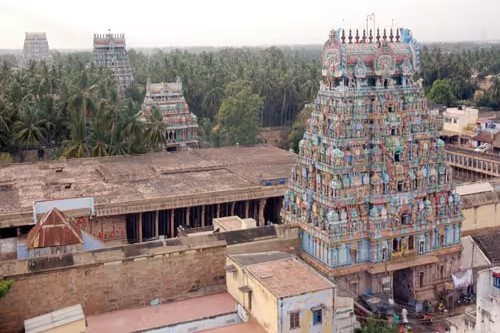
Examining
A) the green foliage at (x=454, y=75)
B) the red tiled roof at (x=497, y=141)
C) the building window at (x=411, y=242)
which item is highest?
the green foliage at (x=454, y=75)

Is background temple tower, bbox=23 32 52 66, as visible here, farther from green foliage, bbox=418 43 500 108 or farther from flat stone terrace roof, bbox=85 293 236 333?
flat stone terrace roof, bbox=85 293 236 333

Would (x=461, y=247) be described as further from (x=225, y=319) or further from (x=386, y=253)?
(x=225, y=319)

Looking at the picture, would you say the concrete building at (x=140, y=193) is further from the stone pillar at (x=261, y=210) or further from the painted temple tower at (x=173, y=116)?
the painted temple tower at (x=173, y=116)

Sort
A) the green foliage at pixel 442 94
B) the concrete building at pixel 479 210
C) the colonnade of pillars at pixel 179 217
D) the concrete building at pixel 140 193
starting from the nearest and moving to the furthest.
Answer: the concrete building at pixel 479 210 → the concrete building at pixel 140 193 → the colonnade of pillars at pixel 179 217 → the green foliage at pixel 442 94

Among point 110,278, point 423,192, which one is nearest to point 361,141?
point 423,192

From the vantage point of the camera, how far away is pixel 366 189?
860 inches

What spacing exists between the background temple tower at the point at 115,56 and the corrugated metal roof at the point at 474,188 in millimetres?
44084

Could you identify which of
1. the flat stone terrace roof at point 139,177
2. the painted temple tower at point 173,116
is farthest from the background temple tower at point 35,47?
the flat stone terrace roof at point 139,177

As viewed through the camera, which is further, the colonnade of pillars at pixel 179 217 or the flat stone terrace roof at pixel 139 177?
the colonnade of pillars at pixel 179 217

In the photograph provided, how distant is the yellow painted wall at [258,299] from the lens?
1800 cm

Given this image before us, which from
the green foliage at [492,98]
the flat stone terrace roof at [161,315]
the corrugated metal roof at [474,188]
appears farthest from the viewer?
the green foliage at [492,98]

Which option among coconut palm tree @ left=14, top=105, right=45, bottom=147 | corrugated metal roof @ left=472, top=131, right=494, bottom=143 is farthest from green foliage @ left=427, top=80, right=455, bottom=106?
coconut palm tree @ left=14, top=105, right=45, bottom=147

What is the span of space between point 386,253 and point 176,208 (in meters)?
11.2

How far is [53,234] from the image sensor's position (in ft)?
70.6
